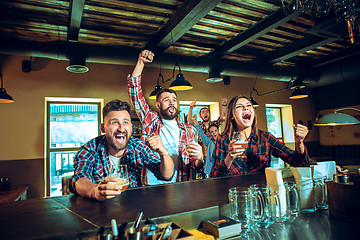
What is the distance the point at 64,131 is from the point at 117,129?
4155mm

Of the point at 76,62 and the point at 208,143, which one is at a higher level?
the point at 76,62


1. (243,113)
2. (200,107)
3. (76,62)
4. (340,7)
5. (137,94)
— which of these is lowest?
(243,113)

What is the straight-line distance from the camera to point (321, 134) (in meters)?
8.52

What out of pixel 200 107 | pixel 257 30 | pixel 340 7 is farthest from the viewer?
pixel 200 107

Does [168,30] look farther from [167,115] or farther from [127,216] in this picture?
[127,216]

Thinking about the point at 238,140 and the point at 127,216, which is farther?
the point at 238,140

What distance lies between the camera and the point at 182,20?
3.48 meters

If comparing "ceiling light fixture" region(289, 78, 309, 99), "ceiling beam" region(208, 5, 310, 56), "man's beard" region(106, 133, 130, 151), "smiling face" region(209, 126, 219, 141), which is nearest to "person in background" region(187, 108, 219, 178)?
"smiling face" region(209, 126, 219, 141)

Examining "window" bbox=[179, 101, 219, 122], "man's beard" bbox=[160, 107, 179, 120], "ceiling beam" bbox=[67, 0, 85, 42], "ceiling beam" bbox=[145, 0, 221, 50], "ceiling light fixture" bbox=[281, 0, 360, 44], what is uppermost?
"ceiling beam" bbox=[145, 0, 221, 50]

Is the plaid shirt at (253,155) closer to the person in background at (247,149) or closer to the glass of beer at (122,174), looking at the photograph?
the person in background at (247,149)

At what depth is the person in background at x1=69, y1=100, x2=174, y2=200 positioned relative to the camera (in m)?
1.79

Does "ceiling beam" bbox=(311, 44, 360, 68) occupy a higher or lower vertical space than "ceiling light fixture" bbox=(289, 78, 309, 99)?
higher

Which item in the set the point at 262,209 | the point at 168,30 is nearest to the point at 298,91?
A: the point at 168,30

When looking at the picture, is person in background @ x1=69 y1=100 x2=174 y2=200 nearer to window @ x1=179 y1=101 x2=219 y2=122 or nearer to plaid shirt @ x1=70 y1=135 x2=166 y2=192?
plaid shirt @ x1=70 y1=135 x2=166 y2=192
